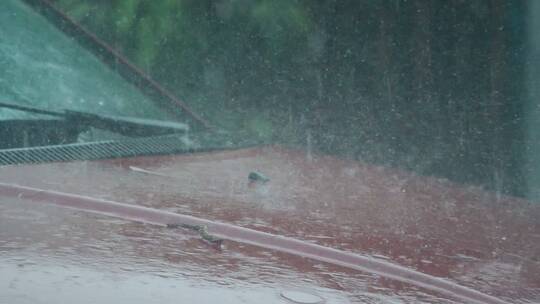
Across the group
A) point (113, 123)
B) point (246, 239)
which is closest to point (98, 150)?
point (113, 123)

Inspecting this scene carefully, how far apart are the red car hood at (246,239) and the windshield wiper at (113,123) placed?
38 centimetres

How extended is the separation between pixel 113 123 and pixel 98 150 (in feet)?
0.87

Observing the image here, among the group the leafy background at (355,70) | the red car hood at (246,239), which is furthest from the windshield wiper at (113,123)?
the leafy background at (355,70)

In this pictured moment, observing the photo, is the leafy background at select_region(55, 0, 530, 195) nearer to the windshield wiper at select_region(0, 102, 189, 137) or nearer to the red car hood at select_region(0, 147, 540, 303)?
the red car hood at select_region(0, 147, 540, 303)

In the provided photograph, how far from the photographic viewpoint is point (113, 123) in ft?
16.7

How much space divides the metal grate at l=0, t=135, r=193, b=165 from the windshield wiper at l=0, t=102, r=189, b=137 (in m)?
0.06

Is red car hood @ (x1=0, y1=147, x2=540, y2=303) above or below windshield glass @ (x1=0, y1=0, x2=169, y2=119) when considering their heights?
below

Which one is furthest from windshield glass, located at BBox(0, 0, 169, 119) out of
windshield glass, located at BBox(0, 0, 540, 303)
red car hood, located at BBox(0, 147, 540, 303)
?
red car hood, located at BBox(0, 147, 540, 303)

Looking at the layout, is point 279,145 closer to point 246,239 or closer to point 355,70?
point 355,70

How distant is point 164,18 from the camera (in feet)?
24.5

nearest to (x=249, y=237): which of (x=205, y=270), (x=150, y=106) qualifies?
(x=205, y=270)

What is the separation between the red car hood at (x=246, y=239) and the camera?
88.3 inches

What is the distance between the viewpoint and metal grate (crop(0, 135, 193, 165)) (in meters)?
4.44

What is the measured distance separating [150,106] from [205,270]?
3921 millimetres
